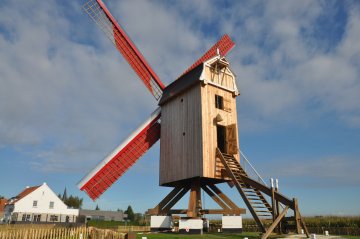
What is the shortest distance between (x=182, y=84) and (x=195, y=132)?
3453mm

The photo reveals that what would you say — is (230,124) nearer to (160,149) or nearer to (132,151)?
(160,149)

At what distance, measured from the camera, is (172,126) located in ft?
62.4

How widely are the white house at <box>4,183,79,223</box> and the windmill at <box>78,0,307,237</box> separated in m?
25.6

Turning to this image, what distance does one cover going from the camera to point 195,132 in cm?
1694

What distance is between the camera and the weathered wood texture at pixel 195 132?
16.4 m

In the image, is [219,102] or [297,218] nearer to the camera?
[297,218]

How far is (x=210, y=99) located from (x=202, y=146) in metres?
2.89

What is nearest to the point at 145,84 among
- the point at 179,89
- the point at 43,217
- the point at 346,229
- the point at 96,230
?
the point at 179,89

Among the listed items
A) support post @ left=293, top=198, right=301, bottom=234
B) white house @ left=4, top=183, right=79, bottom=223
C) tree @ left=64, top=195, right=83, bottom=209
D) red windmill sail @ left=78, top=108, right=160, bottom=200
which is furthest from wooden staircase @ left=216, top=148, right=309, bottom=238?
tree @ left=64, top=195, right=83, bottom=209

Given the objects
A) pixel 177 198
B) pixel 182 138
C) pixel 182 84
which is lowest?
pixel 177 198

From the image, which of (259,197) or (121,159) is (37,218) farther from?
(259,197)

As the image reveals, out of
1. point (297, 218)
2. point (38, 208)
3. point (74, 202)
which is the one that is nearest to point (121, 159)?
point (297, 218)

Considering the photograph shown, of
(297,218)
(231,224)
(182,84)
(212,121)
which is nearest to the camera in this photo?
(297,218)

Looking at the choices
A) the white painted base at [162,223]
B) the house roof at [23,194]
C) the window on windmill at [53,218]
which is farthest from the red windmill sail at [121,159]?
the house roof at [23,194]
